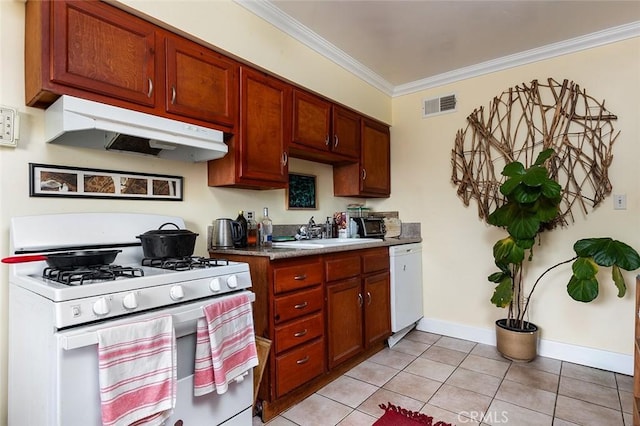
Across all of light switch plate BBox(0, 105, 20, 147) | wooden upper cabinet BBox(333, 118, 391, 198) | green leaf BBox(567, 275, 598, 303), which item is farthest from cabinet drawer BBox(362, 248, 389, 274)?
light switch plate BBox(0, 105, 20, 147)

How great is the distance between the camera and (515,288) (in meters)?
2.81

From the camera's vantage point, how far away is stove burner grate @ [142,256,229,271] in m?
1.54

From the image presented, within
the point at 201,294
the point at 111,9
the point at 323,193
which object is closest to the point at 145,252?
the point at 201,294

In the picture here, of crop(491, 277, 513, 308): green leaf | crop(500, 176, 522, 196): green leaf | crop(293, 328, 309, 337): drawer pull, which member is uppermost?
crop(500, 176, 522, 196): green leaf

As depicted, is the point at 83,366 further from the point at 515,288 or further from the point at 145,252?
the point at 515,288

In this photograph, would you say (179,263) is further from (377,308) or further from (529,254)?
(529,254)

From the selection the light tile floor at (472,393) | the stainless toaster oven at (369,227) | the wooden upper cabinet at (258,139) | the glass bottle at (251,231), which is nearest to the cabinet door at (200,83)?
the wooden upper cabinet at (258,139)

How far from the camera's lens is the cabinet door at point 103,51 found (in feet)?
4.51

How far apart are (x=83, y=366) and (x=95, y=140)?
1063 mm

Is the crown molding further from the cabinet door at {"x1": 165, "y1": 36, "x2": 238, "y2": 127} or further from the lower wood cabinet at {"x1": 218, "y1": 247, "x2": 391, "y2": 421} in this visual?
the cabinet door at {"x1": 165, "y1": 36, "x2": 238, "y2": 127}

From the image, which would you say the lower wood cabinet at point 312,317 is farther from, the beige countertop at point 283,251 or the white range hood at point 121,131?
the white range hood at point 121,131

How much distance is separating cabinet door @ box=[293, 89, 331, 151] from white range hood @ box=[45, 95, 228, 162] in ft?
2.54

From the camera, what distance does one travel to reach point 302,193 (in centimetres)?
298

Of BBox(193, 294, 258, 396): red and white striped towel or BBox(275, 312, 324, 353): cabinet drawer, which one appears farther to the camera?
BBox(275, 312, 324, 353): cabinet drawer
